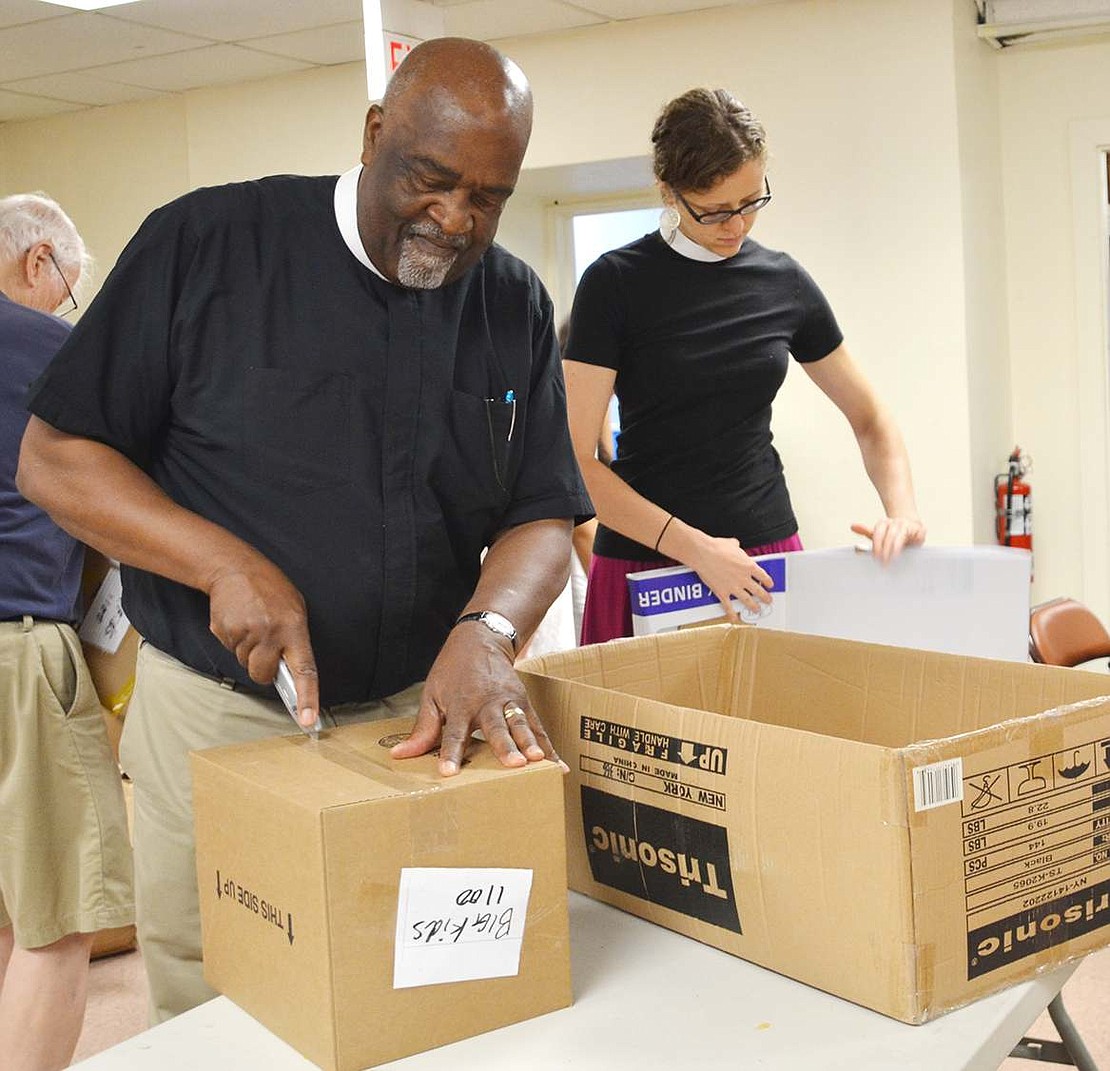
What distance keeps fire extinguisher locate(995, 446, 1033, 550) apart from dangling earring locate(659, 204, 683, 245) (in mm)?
2808

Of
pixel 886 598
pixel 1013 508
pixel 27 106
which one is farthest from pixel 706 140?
pixel 27 106

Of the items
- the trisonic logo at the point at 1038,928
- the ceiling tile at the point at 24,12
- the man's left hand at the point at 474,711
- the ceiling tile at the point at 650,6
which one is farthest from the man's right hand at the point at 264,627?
the ceiling tile at the point at 24,12

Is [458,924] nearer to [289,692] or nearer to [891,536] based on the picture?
[289,692]

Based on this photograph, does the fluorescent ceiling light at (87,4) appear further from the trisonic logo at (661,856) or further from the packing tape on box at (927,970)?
the packing tape on box at (927,970)

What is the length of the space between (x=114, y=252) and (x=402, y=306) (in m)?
4.91

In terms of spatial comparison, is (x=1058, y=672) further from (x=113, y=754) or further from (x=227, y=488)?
(x=113, y=754)

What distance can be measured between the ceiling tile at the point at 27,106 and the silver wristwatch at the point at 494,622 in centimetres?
→ 510

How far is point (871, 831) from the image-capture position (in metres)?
1.04

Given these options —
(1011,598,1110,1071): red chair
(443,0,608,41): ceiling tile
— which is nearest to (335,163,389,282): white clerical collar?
(1011,598,1110,1071): red chair

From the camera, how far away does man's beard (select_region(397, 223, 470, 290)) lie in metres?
1.31

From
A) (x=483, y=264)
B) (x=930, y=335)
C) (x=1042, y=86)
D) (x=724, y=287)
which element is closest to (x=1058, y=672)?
(x=483, y=264)

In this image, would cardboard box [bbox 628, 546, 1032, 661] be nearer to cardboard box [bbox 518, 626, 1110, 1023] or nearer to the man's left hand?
cardboard box [bbox 518, 626, 1110, 1023]

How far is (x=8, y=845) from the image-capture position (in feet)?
7.48

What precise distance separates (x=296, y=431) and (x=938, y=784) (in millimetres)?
725
